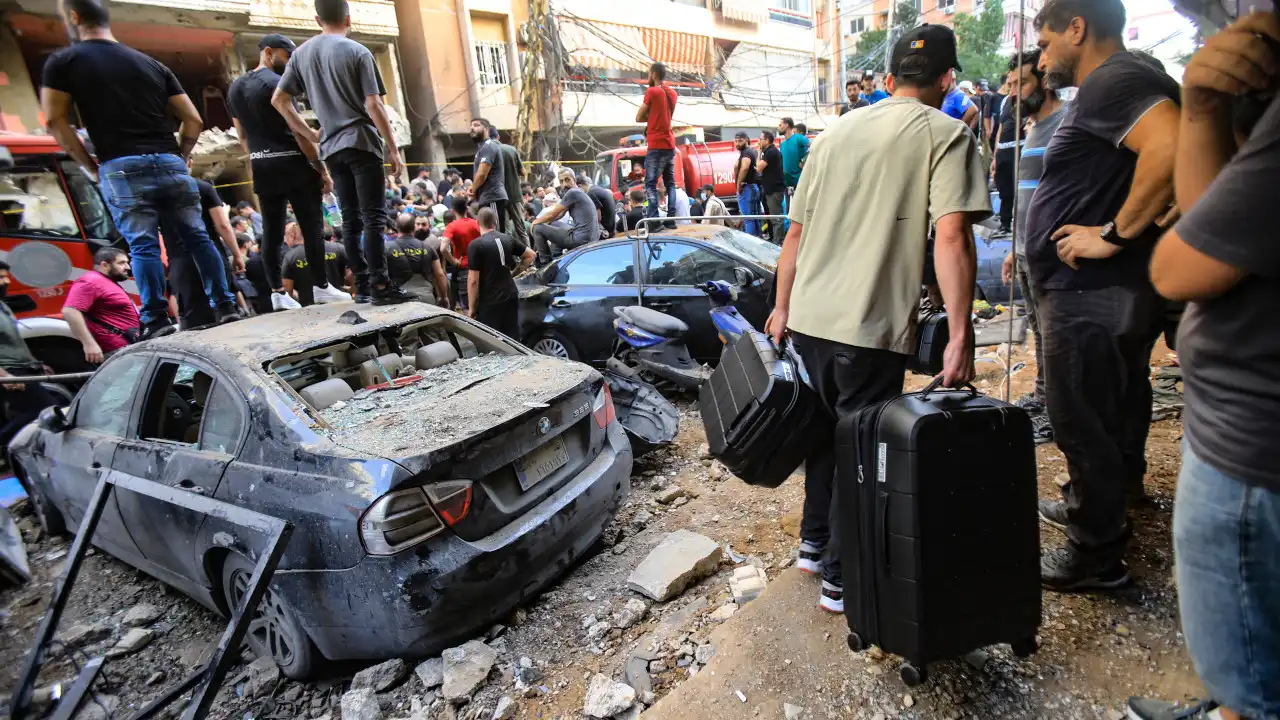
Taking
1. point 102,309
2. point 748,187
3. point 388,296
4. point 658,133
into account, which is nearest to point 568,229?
point 658,133

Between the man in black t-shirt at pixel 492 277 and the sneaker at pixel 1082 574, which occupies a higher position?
the man in black t-shirt at pixel 492 277

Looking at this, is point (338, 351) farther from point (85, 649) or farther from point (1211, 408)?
point (1211, 408)

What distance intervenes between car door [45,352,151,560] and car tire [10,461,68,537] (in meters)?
0.64

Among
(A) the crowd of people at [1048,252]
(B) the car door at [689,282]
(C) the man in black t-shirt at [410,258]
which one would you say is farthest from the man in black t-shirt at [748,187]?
(A) the crowd of people at [1048,252]

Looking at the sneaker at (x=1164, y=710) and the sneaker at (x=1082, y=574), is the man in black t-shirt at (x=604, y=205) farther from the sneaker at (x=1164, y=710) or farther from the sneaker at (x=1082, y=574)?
the sneaker at (x=1164, y=710)

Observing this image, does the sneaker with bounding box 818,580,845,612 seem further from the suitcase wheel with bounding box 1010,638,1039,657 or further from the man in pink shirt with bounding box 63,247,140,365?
the man in pink shirt with bounding box 63,247,140,365

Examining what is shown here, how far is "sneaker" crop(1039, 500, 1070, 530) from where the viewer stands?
267cm

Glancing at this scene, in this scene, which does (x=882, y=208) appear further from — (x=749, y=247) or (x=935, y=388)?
(x=749, y=247)

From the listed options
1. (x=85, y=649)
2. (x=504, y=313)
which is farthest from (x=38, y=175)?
(x=85, y=649)

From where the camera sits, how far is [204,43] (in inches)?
617

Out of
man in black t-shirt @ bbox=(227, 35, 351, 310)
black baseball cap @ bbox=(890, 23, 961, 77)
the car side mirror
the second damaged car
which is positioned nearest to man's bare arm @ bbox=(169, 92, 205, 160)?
man in black t-shirt @ bbox=(227, 35, 351, 310)

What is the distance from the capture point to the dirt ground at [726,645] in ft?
6.59

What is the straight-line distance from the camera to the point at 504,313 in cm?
665

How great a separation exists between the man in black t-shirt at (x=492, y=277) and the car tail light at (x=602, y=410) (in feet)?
10.0
